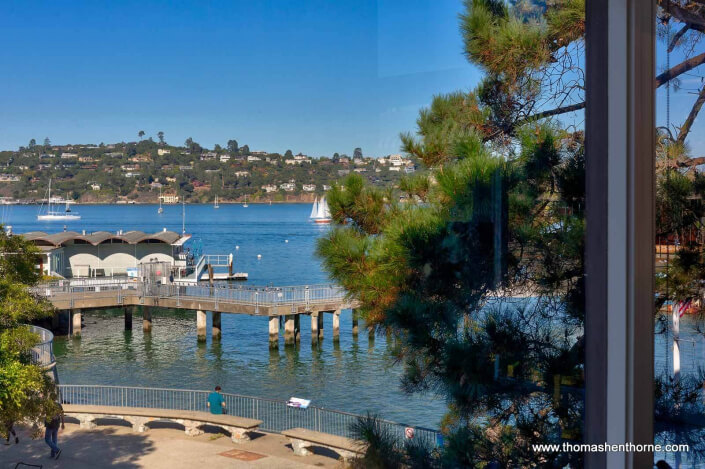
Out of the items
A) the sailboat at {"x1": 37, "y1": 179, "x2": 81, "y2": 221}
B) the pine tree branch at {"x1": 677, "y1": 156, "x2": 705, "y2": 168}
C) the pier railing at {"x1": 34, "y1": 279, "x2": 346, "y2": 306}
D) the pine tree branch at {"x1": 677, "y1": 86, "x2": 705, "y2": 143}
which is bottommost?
the pier railing at {"x1": 34, "y1": 279, "x2": 346, "y2": 306}

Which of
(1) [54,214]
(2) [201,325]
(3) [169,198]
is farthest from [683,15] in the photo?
(2) [201,325]

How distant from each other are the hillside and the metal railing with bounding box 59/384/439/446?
0.60 meters

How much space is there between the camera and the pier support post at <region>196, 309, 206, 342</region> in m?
4.61

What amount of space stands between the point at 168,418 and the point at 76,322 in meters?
1.07

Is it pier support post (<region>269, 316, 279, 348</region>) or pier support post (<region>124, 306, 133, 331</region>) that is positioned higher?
pier support post (<region>124, 306, 133, 331</region>)

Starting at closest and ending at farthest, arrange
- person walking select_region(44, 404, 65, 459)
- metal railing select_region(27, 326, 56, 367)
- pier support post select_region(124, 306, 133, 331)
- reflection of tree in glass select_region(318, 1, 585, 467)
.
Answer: reflection of tree in glass select_region(318, 1, 585, 467), person walking select_region(44, 404, 65, 459), metal railing select_region(27, 326, 56, 367), pier support post select_region(124, 306, 133, 331)

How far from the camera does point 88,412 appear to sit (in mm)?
2207

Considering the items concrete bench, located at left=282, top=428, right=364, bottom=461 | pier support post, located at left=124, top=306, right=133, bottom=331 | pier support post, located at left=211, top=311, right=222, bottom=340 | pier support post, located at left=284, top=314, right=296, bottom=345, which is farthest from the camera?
pier support post, located at left=211, top=311, right=222, bottom=340

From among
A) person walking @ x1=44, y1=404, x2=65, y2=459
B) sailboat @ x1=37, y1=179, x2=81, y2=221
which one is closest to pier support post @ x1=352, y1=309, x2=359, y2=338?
person walking @ x1=44, y1=404, x2=65, y2=459

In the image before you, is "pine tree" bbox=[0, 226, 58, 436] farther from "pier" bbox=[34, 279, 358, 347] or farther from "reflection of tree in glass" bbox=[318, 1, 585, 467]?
"reflection of tree in glass" bbox=[318, 1, 585, 467]

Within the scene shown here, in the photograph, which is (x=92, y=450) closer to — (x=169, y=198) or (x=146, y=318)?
(x=169, y=198)

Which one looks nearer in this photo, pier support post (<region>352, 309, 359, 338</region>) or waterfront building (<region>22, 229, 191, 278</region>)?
pier support post (<region>352, 309, 359, 338</region>)

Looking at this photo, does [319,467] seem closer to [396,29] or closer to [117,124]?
[396,29]

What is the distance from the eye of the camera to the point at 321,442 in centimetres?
149
